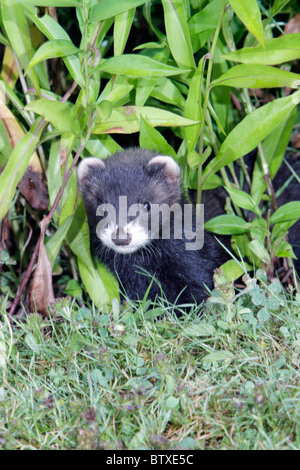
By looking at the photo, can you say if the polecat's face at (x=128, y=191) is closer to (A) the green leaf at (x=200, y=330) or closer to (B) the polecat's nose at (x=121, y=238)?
(B) the polecat's nose at (x=121, y=238)

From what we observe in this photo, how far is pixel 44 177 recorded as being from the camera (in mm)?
3793

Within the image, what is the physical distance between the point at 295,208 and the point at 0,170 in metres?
1.83

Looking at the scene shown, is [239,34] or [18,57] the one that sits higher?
[239,34]

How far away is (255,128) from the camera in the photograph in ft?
10.7

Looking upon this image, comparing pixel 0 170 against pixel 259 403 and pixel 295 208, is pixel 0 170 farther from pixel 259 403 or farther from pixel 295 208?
pixel 259 403

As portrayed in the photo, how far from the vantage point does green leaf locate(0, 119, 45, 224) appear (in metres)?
3.04

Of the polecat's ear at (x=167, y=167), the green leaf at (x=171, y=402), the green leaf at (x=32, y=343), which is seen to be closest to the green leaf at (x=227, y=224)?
the polecat's ear at (x=167, y=167)

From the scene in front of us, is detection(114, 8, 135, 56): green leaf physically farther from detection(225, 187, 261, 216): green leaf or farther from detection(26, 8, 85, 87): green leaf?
detection(225, 187, 261, 216): green leaf

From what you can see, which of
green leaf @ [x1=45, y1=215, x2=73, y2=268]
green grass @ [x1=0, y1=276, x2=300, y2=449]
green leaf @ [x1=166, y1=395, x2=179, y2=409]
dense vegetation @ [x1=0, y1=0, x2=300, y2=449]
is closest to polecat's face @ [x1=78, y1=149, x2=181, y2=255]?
dense vegetation @ [x1=0, y1=0, x2=300, y2=449]

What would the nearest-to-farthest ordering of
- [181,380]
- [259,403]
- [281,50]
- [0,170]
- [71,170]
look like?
[259,403], [181,380], [281,50], [71,170], [0,170]

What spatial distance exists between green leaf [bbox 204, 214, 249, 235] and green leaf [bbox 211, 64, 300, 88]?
0.86 metres

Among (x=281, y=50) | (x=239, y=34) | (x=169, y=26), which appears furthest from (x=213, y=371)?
(x=239, y=34)

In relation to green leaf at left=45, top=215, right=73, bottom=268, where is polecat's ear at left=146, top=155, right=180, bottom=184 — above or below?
above

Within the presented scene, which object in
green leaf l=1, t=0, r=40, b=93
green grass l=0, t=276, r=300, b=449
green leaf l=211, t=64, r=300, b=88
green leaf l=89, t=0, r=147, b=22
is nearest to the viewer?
green grass l=0, t=276, r=300, b=449
